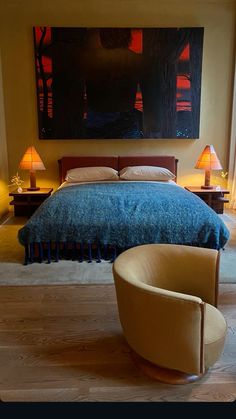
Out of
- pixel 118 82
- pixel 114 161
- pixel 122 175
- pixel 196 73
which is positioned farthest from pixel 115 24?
pixel 122 175

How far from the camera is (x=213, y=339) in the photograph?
61.8 inches

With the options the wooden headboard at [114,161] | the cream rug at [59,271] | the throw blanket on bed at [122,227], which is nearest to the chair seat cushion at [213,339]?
the cream rug at [59,271]

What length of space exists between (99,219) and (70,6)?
11.1 feet

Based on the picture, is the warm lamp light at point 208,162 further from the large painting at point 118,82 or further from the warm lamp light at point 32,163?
the warm lamp light at point 32,163

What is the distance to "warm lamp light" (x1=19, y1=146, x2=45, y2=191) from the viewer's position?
4.57 m

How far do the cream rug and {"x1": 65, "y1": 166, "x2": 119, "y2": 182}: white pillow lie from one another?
4.61 feet

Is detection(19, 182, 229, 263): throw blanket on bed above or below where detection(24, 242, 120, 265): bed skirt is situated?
above

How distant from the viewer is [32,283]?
269 centimetres

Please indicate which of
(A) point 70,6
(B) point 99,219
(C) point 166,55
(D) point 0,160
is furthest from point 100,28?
(B) point 99,219

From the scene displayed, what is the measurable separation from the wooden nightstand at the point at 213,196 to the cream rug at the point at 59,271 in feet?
3.96

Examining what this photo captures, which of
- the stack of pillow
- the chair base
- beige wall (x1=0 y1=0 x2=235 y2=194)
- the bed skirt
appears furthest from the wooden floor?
beige wall (x1=0 y1=0 x2=235 y2=194)

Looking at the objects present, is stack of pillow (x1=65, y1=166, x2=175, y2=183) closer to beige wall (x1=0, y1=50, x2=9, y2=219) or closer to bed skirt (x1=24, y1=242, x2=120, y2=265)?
beige wall (x1=0, y1=50, x2=9, y2=219)

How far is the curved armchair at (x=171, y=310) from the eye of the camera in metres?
1.49

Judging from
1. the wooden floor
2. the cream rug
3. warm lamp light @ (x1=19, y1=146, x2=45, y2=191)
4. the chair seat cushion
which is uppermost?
warm lamp light @ (x1=19, y1=146, x2=45, y2=191)
